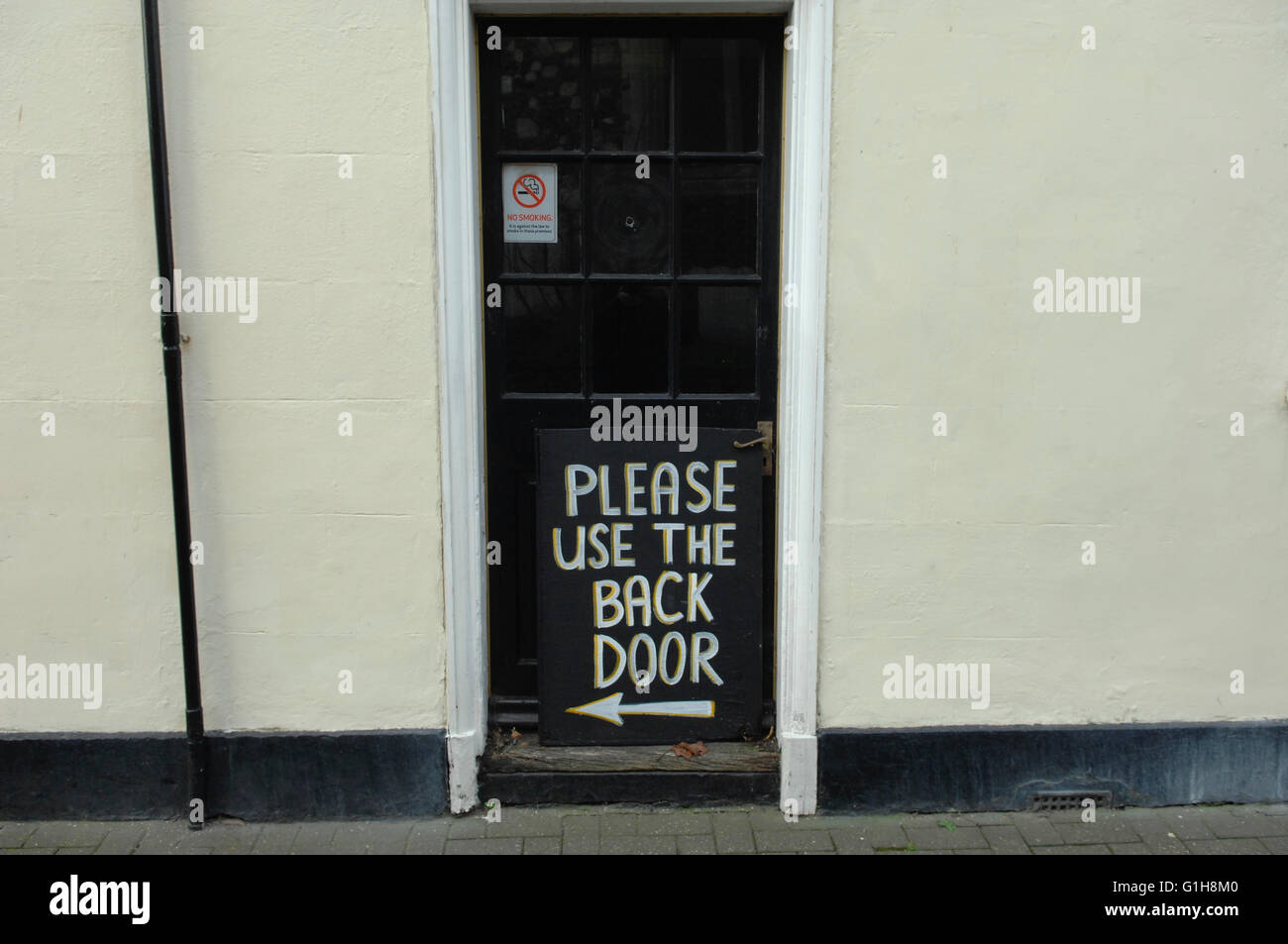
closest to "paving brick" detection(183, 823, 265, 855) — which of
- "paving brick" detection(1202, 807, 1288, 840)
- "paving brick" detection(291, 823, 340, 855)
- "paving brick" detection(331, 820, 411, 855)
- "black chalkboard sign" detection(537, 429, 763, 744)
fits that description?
"paving brick" detection(291, 823, 340, 855)

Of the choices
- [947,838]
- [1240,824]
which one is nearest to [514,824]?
[947,838]

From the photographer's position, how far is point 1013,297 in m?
3.59

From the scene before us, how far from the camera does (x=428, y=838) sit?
3604 mm

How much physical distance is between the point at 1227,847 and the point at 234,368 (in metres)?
3.96

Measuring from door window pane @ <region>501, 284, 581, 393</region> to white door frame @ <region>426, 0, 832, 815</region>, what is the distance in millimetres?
140

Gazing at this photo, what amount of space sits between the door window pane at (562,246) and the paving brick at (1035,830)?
269cm

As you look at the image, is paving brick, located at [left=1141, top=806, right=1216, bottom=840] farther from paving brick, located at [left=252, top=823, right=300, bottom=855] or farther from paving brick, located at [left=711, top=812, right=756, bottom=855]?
paving brick, located at [left=252, top=823, right=300, bottom=855]

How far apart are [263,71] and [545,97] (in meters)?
0.99

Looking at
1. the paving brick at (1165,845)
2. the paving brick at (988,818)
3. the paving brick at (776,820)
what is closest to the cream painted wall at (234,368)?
the paving brick at (776,820)

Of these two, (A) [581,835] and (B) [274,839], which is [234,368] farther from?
(A) [581,835]

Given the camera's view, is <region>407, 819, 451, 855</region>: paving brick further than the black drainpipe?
Yes

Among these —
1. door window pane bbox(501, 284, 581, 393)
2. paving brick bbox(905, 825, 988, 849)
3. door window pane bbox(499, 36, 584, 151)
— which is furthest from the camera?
door window pane bbox(501, 284, 581, 393)

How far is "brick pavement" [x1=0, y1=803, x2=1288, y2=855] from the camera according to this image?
354cm

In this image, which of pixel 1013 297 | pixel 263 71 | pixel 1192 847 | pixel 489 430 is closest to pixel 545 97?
pixel 263 71
